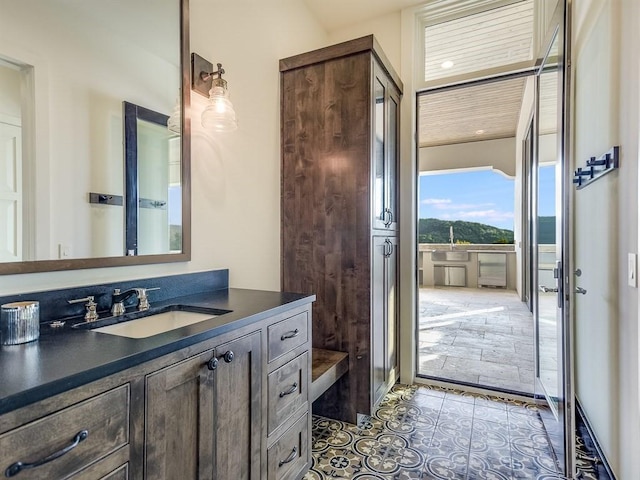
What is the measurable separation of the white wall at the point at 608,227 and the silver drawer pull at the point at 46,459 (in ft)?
5.96

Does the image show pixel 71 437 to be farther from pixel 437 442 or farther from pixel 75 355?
pixel 437 442

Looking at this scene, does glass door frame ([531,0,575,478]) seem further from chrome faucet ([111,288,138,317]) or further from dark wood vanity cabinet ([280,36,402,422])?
chrome faucet ([111,288,138,317])

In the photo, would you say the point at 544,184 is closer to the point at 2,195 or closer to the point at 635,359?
the point at 635,359

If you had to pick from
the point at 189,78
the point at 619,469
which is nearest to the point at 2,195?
the point at 189,78

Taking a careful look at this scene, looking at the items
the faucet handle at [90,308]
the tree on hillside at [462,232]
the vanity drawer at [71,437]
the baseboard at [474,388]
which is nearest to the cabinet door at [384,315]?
the baseboard at [474,388]

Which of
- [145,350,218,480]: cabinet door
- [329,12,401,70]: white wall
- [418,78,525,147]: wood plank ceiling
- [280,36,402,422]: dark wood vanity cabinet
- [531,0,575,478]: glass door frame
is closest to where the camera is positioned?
[145,350,218,480]: cabinet door

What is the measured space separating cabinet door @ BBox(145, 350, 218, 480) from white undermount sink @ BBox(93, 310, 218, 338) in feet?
1.10

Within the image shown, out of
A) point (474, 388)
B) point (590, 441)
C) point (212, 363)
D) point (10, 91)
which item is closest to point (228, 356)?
point (212, 363)

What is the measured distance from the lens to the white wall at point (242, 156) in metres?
1.80

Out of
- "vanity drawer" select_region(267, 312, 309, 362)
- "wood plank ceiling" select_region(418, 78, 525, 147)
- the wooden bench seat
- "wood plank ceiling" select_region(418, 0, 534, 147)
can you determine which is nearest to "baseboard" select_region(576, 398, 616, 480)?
the wooden bench seat

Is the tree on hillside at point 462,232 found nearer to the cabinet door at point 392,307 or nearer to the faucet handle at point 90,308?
the cabinet door at point 392,307

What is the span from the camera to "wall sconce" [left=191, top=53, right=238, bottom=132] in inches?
69.1

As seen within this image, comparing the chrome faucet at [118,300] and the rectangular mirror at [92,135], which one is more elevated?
the rectangular mirror at [92,135]

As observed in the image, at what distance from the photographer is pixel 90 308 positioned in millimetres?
1239
